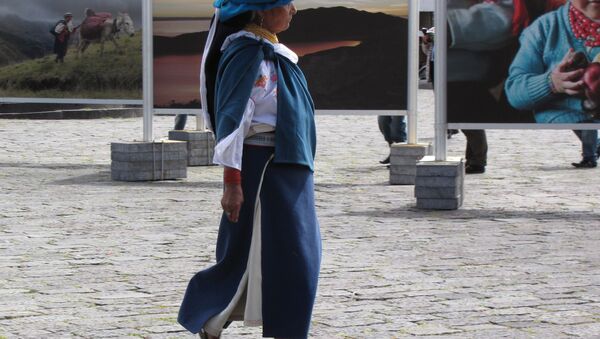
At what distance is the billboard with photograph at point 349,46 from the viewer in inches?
496

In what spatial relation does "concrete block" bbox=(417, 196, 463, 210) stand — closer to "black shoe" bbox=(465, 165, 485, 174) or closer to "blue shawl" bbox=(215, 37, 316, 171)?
"black shoe" bbox=(465, 165, 485, 174)

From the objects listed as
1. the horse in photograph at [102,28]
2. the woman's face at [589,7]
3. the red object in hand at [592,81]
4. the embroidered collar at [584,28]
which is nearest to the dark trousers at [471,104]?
the red object in hand at [592,81]

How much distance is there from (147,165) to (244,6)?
7.76 metres

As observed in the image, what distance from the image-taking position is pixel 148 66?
13.1m

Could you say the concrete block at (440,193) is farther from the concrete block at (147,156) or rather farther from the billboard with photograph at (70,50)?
the billboard with photograph at (70,50)

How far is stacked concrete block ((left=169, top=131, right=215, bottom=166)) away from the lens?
14.5m

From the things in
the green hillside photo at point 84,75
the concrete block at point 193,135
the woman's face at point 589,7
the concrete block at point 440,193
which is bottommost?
the concrete block at point 440,193

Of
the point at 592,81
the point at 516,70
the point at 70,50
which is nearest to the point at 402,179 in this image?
the point at 516,70

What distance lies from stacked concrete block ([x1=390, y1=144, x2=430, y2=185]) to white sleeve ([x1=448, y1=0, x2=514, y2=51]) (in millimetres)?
1990

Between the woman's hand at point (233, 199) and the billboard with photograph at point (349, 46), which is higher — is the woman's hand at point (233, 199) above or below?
below

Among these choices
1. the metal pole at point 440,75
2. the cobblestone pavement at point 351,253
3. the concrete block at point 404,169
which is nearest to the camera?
the cobblestone pavement at point 351,253

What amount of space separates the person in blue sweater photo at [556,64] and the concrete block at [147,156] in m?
3.72

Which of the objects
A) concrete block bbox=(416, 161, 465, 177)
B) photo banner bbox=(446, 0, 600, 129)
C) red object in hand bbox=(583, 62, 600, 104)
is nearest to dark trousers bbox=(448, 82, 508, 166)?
photo banner bbox=(446, 0, 600, 129)

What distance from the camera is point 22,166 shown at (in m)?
14.3
